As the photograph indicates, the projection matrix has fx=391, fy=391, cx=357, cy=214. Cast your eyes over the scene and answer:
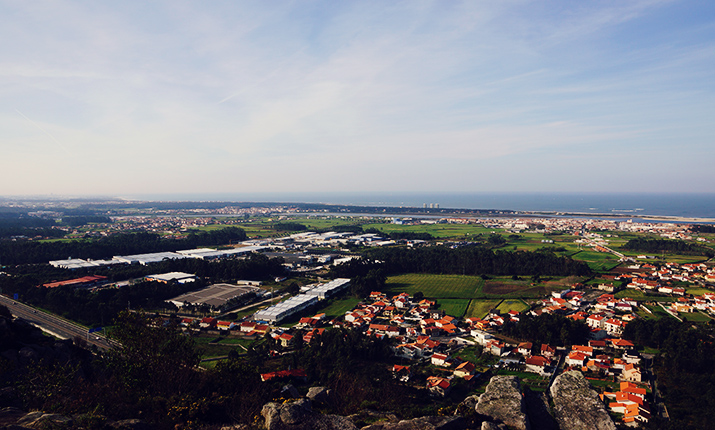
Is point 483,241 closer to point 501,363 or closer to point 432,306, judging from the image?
point 432,306

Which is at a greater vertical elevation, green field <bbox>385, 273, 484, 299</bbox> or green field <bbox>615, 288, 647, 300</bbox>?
green field <bbox>615, 288, 647, 300</bbox>

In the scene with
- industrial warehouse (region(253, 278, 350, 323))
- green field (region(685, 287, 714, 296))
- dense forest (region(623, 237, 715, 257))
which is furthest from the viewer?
dense forest (region(623, 237, 715, 257))

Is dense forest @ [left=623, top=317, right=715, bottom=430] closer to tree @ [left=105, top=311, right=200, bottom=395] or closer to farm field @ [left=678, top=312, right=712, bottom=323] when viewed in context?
farm field @ [left=678, top=312, right=712, bottom=323]

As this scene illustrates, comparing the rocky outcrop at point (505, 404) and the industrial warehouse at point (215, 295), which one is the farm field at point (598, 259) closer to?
the industrial warehouse at point (215, 295)

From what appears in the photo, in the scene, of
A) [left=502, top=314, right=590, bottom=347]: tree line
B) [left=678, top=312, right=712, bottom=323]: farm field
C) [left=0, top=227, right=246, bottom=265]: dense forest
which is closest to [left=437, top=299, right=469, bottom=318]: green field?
[left=502, top=314, right=590, bottom=347]: tree line

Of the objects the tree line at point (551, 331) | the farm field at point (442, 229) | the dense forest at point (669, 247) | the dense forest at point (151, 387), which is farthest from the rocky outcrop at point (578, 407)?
Answer: the farm field at point (442, 229)

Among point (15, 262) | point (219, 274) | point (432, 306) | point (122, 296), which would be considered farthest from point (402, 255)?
point (15, 262)
